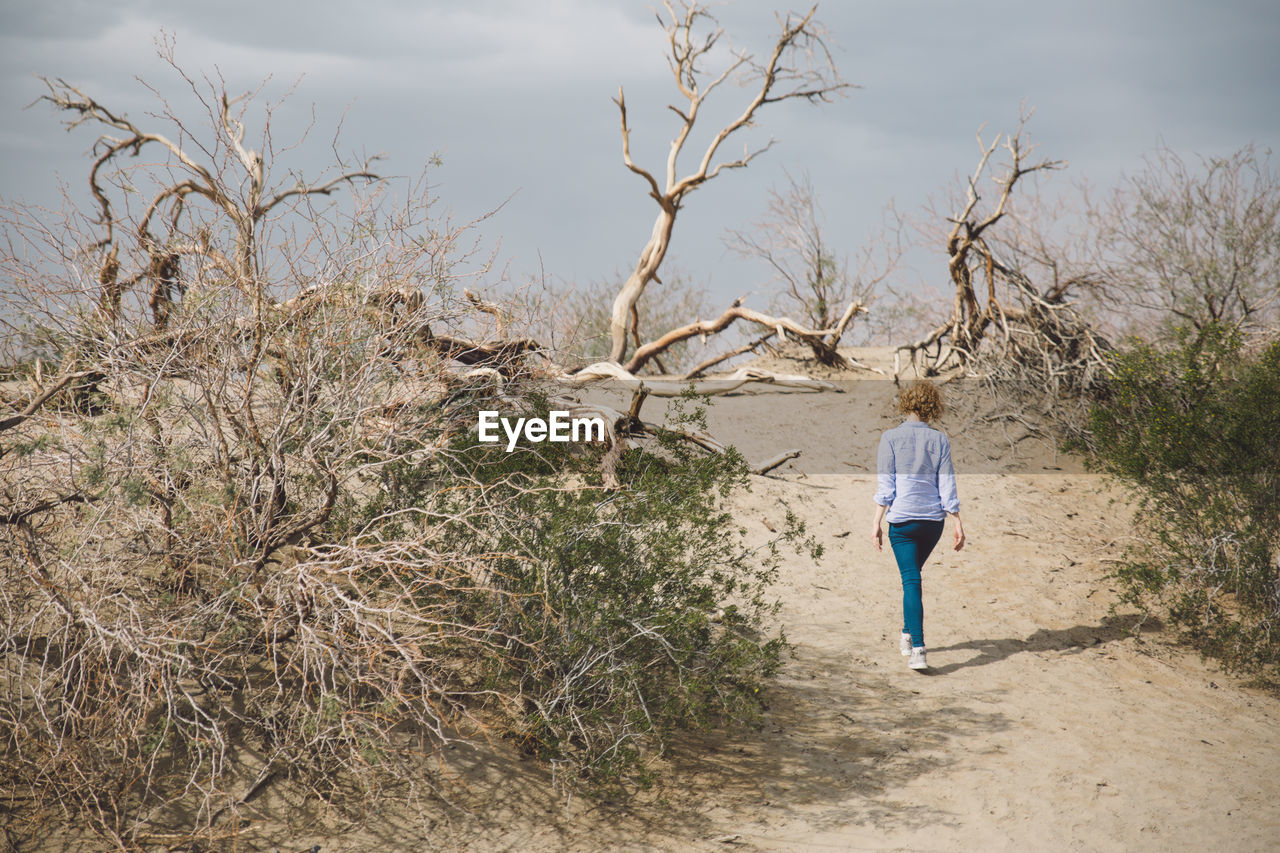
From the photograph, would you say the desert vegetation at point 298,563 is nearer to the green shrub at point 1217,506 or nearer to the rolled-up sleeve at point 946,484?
the rolled-up sleeve at point 946,484

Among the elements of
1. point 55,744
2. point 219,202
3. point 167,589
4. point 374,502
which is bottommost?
point 55,744

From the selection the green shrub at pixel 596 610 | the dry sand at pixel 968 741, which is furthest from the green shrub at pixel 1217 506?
the green shrub at pixel 596 610

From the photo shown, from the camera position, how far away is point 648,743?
16.8ft

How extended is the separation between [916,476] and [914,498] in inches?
5.8

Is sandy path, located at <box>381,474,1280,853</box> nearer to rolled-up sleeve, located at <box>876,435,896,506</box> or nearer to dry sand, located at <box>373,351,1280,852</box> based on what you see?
dry sand, located at <box>373,351,1280,852</box>

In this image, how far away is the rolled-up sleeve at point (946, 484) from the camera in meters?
5.93

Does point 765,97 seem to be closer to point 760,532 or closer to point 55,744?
point 760,532

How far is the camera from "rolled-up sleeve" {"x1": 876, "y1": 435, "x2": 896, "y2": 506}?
19.9 ft

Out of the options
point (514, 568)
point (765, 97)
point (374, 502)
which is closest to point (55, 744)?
point (374, 502)

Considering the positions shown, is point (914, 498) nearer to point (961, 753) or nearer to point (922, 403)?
point (922, 403)

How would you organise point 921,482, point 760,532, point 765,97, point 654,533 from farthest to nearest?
1. point 765,97
2. point 760,532
3. point 921,482
4. point 654,533

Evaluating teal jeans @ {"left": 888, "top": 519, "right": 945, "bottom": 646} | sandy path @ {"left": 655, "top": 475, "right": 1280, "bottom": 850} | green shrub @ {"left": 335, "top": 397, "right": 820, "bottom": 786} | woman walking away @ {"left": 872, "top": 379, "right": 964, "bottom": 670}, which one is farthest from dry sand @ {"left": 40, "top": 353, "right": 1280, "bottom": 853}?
woman walking away @ {"left": 872, "top": 379, "right": 964, "bottom": 670}

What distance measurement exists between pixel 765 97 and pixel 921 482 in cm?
1173

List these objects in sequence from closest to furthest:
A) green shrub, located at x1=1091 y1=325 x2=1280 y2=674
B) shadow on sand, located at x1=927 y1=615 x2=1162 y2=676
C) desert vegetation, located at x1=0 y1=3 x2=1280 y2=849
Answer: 1. desert vegetation, located at x1=0 y1=3 x2=1280 y2=849
2. shadow on sand, located at x1=927 y1=615 x2=1162 y2=676
3. green shrub, located at x1=1091 y1=325 x2=1280 y2=674
